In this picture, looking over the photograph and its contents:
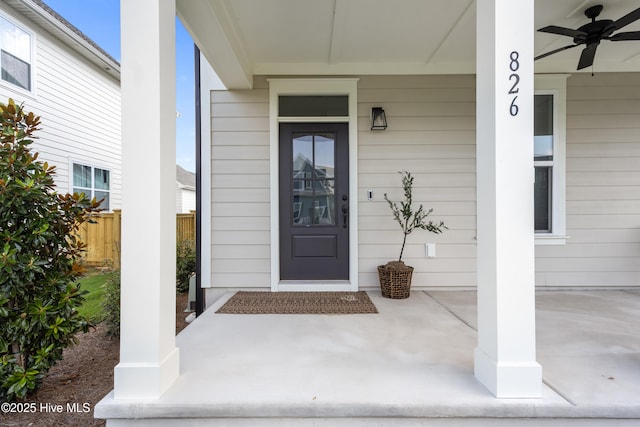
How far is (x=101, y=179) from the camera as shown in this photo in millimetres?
7188

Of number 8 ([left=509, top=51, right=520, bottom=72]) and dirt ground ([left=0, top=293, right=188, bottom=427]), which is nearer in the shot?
number 8 ([left=509, top=51, right=520, bottom=72])

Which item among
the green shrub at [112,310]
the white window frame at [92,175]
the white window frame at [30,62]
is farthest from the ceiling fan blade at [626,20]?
the white window frame at [30,62]

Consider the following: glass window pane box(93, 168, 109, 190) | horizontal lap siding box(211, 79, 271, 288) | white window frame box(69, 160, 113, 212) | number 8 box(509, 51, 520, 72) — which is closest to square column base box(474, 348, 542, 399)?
number 8 box(509, 51, 520, 72)

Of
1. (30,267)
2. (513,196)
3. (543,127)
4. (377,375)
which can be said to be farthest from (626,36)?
(30,267)

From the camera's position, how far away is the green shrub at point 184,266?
4199 mm

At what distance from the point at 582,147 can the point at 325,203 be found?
3021mm

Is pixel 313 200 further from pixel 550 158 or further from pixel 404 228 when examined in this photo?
pixel 550 158

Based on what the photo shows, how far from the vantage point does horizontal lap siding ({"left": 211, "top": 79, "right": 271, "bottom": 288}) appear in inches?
144

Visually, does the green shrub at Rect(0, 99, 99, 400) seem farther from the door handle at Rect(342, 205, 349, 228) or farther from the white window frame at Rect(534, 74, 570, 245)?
the white window frame at Rect(534, 74, 570, 245)

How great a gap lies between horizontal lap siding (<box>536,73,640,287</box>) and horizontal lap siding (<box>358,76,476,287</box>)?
102cm

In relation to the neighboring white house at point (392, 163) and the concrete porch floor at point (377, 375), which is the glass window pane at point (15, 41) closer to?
the neighboring white house at point (392, 163)

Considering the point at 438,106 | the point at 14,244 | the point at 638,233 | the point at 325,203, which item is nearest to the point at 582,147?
the point at 638,233

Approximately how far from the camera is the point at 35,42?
18.4 feet

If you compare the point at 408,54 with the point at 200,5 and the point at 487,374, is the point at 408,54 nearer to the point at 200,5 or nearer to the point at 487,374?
the point at 200,5
